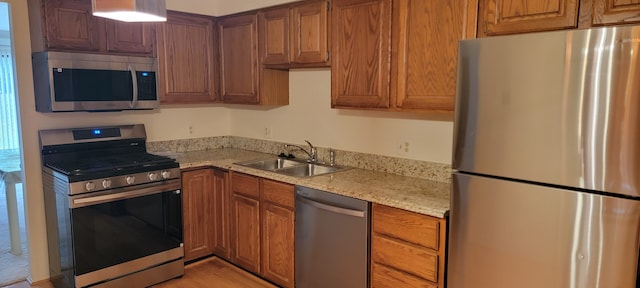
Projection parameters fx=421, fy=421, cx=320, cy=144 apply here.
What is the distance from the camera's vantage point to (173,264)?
3383 millimetres

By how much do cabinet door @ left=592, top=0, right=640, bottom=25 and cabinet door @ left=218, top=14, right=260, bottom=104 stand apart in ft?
8.31

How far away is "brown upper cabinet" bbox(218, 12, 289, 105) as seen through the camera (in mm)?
3652

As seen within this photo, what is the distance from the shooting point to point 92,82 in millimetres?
3135

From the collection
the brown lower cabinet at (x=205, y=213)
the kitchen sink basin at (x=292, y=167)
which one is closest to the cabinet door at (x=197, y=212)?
the brown lower cabinet at (x=205, y=213)

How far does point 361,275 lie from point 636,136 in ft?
5.30

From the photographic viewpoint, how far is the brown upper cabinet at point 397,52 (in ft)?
7.68

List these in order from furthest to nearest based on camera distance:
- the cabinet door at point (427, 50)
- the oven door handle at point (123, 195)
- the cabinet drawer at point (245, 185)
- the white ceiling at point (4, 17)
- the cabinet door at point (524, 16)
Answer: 1. the white ceiling at point (4, 17)
2. the cabinet drawer at point (245, 185)
3. the oven door handle at point (123, 195)
4. the cabinet door at point (427, 50)
5. the cabinet door at point (524, 16)

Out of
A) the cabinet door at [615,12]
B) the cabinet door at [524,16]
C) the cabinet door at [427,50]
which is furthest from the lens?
the cabinet door at [427,50]

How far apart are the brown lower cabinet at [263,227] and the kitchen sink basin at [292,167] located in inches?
8.6

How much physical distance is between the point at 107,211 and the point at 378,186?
6.26ft

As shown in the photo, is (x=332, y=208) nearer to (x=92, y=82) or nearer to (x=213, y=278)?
(x=213, y=278)

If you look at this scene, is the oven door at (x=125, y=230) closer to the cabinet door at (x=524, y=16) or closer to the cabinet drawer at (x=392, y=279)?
the cabinet drawer at (x=392, y=279)

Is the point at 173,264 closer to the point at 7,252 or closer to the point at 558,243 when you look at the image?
the point at 7,252

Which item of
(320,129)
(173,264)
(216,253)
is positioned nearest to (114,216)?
(173,264)
